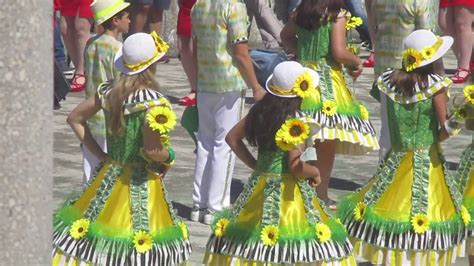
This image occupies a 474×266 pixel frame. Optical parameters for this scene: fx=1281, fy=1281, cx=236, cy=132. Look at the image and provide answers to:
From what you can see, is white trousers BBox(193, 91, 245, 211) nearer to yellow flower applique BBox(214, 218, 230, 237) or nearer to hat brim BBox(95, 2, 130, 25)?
hat brim BBox(95, 2, 130, 25)

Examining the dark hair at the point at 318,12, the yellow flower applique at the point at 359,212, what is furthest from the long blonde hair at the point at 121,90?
the dark hair at the point at 318,12

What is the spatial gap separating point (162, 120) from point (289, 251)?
0.87m

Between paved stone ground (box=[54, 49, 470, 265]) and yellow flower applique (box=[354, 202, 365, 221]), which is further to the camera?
paved stone ground (box=[54, 49, 470, 265])

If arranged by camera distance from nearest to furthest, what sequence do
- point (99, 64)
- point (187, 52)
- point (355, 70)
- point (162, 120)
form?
point (162, 120)
point (99, 64)
point (355, 70)
point (187, 52)

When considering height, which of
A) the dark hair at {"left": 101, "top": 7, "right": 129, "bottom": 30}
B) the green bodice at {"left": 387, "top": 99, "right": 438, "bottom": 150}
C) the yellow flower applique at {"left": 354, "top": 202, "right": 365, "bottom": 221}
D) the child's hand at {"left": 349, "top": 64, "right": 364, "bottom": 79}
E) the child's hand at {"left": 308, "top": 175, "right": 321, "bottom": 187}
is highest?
the dark hair at {"left": 101, "top": 7, "right": 129, "bottom": 30}

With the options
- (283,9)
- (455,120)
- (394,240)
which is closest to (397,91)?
(455,120)

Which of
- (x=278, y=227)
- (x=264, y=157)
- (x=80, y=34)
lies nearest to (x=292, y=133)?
(x=264, y=157)

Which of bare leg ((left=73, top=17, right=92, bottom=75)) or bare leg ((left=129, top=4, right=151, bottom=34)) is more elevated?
bare leg ((left=129, top=4, right=151, bottom=34))

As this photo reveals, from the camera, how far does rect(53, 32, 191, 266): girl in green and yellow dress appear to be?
608cm

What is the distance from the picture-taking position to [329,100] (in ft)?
27.6

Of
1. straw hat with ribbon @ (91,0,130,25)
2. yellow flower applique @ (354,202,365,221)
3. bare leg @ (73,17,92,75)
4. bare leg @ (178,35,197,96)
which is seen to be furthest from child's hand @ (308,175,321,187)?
bare leg @ (73,17,92,75)

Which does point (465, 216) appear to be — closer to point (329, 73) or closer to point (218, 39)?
point (329, 73)

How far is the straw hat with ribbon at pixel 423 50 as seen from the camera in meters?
6.70

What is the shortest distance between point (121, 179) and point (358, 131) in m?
2.72
